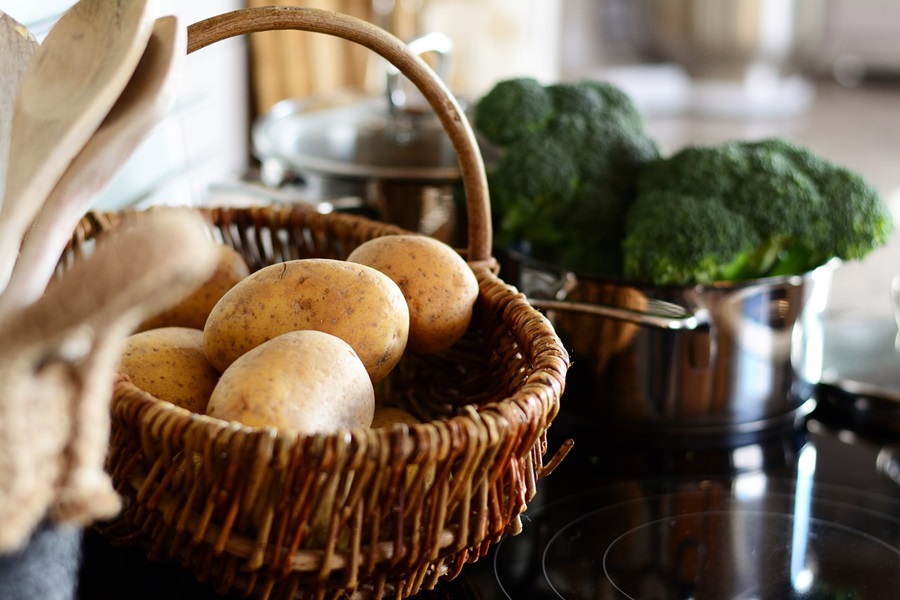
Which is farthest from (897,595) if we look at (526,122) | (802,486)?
(526,122)

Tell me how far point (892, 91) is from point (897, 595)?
3.42 metres

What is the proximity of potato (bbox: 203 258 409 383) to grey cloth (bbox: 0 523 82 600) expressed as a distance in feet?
0.65

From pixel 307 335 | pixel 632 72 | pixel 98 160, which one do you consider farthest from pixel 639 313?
pixel 632 72

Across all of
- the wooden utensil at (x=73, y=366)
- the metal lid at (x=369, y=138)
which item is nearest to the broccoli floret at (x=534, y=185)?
the metal lid at (x=369, y=138)

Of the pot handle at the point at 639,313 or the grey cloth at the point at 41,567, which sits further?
the pot handle at the point at 639,313

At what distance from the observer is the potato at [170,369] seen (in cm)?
53

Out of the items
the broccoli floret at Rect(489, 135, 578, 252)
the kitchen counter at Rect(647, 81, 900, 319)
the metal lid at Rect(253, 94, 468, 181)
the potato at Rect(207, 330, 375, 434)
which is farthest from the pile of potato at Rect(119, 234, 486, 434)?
the kitchen counter at Rect(647, 81, 900, 319)

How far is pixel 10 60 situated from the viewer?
0.55 metres

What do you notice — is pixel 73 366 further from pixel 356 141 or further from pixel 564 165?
pixel 356 141

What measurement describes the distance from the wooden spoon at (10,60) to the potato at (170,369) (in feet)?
0.43

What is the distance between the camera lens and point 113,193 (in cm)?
85

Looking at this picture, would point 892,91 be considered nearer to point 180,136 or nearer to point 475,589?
point 180,136

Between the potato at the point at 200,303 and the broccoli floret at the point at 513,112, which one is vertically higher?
→ the broccoli floret at the point at 513,112

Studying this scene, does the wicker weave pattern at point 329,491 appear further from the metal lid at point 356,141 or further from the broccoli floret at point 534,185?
the metal lid at point 356,141
